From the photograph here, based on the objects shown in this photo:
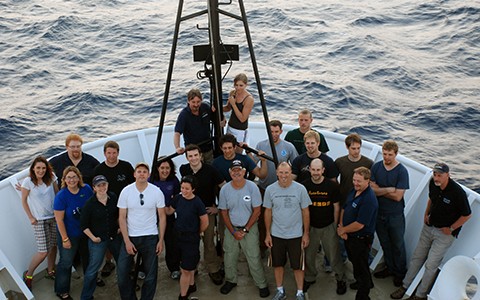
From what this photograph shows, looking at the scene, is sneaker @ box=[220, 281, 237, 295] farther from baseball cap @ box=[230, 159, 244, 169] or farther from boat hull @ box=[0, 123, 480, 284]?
boat hull @ box=[0, 123, 480, 284]

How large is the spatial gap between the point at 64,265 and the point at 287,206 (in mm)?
2428

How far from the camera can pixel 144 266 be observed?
6531mm

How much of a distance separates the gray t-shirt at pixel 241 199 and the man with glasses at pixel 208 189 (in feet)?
0.80

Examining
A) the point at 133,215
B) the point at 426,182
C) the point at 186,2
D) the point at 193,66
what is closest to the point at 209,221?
the point at 133,215

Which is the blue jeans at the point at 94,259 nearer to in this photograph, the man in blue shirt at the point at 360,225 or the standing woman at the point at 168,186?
the standing woman at the point at 168,186

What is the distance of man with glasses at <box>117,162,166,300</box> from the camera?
6273mm

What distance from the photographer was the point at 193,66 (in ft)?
63.6

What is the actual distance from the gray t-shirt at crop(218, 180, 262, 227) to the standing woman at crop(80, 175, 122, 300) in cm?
111

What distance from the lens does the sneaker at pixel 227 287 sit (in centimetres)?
686

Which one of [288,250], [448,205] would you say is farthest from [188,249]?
[448,205]

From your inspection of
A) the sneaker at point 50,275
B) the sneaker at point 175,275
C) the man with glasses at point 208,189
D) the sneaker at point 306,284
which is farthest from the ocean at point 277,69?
the sneaker at point 175,275

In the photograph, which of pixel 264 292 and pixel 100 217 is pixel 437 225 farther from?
pixel 100 217

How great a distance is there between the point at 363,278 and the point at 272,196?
4.08 ft

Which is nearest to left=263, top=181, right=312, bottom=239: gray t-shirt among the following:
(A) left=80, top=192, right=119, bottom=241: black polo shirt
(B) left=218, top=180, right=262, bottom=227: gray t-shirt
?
(B) left=218, top=180, right=262, bottom=227: gray t-shirt
